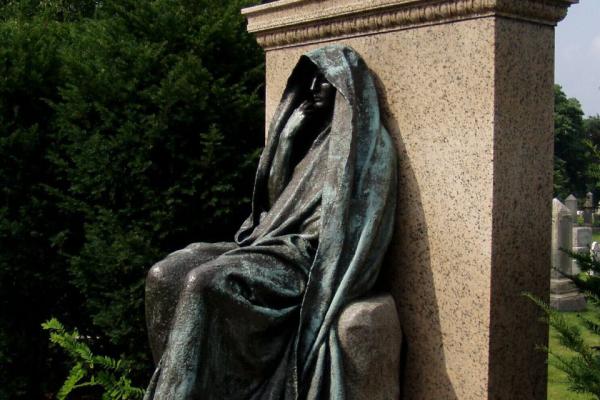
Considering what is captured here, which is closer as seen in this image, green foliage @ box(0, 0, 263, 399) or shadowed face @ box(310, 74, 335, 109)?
shadowed face @ box(310, 74, 335, 109)

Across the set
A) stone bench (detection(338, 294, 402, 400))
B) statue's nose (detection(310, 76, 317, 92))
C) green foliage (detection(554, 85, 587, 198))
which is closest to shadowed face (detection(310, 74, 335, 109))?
statue's nose (detection(310, 76, 317, 92))

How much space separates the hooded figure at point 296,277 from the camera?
132 inches

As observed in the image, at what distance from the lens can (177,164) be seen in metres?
5.65

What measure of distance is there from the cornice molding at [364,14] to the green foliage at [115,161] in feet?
3.70

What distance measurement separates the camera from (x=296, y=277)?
3568 millimetres

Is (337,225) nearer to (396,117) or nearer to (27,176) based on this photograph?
(396,117)

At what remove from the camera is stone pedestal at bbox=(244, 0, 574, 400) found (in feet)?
11.1

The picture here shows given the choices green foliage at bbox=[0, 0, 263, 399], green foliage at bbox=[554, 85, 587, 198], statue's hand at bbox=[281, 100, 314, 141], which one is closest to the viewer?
statue's hand at bbox=[281, 100, 314, 141]

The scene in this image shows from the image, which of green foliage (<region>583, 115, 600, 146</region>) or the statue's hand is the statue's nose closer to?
the statue's hand

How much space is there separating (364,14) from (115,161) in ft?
7.99

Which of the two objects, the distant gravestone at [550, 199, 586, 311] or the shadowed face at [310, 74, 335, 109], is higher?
the shadowed face at [310, 74, 335, 109]

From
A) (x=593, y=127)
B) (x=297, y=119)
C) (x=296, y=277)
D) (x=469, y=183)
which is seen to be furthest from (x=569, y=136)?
(x=296, y=277)

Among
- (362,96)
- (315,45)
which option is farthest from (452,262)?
(315,45)

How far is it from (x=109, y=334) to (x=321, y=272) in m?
2.52
